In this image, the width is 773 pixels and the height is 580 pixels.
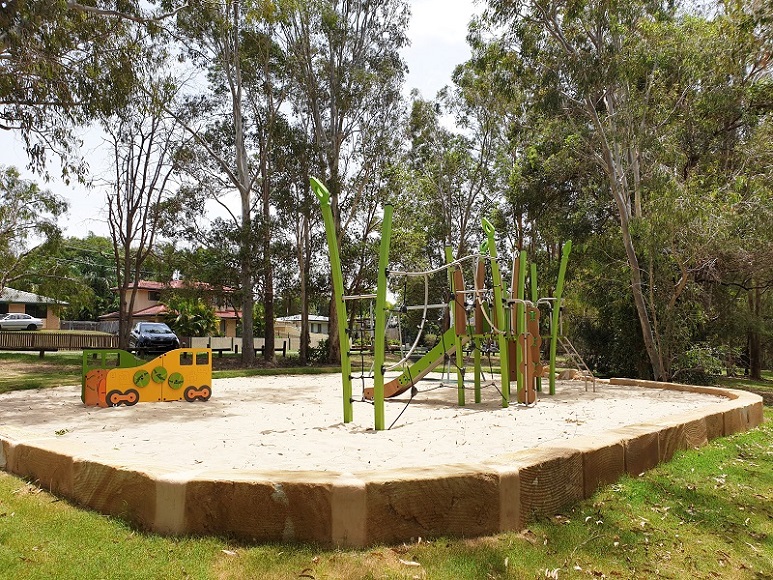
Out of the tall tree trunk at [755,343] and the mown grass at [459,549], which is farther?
the tall tree trunk at [755,343]

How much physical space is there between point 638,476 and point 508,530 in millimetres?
1812

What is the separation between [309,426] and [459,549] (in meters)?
3.62

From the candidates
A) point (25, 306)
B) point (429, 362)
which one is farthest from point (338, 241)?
point (25, 306)

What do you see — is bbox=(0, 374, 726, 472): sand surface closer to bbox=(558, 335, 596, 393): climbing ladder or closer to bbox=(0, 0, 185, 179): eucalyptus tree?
bbox=(558, 335, 596, 393): climbing ladder

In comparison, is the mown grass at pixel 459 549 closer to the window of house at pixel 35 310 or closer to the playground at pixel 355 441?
the playground at pixel 355 441

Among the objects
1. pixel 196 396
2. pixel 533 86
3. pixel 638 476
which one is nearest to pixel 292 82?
pixel 533 86

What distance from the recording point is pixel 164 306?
3812 centimetres

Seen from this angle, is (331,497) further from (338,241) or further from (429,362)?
(338,241)

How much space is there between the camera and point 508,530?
3.46m

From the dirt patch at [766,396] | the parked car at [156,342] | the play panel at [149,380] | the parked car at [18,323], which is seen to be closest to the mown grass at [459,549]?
the play panel at [149,380]

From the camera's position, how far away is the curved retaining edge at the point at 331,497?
125 inches

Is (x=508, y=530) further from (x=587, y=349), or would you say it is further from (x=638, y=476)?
(x=587, y=349)

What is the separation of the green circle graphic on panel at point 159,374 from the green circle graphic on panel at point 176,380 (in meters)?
0.12

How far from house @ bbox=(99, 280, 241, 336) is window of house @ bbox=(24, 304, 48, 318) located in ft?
21.6
